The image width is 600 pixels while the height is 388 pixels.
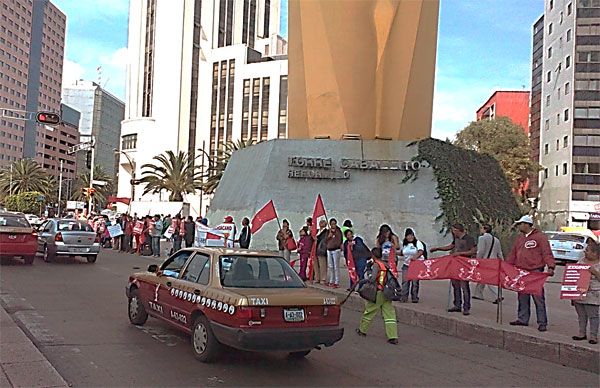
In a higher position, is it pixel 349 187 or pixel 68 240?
pixel 349 187

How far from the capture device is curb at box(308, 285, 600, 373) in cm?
827

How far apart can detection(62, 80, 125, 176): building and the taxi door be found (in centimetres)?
16542

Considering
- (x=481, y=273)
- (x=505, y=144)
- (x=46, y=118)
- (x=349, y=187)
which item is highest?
(x=505, y=144)

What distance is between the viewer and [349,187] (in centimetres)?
2391

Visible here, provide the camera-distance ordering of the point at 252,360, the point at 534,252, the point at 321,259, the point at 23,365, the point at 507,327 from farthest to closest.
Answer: the point at 321,259
the point at 534,252
the point at 507,327
the point at 252,360
the point at 23,365

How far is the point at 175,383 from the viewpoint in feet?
21.3

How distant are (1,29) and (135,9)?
1951 inches

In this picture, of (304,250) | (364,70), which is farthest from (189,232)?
(364,70)

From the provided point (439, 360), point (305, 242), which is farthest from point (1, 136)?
point (439, 360)

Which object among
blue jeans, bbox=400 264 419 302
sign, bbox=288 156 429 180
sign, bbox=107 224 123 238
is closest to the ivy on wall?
sign, bbox=288 156 429 180

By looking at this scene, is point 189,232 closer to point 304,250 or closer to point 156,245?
Result: point 156,245

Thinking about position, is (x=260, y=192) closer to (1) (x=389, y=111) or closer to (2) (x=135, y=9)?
(1) (x=389, y=111)

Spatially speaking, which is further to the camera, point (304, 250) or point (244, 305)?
point (304, 250)

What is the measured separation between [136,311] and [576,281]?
251 inches
